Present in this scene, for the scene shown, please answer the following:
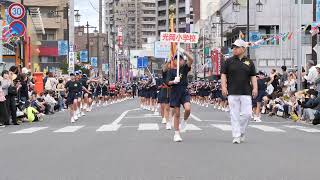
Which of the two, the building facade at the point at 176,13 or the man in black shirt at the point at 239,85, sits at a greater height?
the building facade at the point at 176,13

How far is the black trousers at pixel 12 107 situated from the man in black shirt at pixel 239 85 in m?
11.2

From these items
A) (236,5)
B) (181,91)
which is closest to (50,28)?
(236,5)

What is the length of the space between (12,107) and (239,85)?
11460mm

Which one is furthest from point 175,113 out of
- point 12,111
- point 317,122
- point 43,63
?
point 43,63

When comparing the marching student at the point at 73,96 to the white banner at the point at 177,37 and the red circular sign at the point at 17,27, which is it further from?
the red circular sign at the point at 17,27

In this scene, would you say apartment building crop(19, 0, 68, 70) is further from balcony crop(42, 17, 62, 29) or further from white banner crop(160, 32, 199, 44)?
white banner crop(160, 32, 199, 44)

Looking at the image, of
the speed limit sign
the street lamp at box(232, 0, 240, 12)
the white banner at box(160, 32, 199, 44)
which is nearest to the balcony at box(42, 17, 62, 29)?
the street lamp at box(232, 0, 240, 12)

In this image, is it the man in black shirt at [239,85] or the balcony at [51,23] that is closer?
the man in black shirt at [239,85]

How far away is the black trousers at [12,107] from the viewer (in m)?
22.5

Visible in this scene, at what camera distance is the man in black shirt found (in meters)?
13.0

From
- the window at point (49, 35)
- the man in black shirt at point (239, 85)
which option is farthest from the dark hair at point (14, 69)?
the window at point (49, 35)

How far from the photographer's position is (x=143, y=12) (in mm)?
192125

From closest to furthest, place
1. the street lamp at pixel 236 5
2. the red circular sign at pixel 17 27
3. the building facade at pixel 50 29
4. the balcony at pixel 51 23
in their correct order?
the red circular sign at pixel 17 27
the street lamp at pixel 236 5
the building facade at pixel 50 29
the balcony at pixel 51 23

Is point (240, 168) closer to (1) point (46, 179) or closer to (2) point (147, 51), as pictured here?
(1) point (46, 179)
